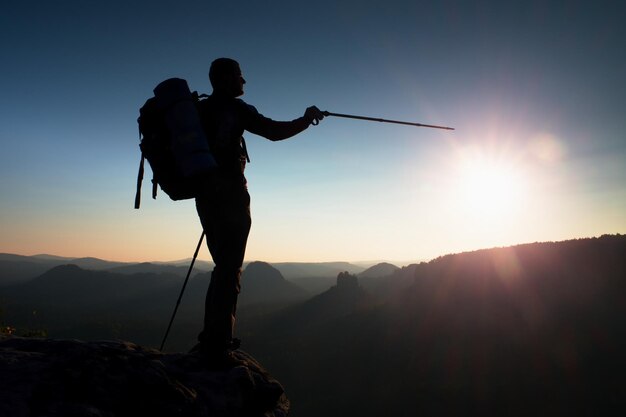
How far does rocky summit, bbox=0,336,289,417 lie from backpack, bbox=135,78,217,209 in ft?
6.38

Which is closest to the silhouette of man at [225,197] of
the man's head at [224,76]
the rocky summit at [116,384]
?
the man's head at [224,76]

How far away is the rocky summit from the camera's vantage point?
2.71 meters

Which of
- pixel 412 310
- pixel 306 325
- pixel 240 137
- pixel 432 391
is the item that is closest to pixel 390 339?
pixel 412 310

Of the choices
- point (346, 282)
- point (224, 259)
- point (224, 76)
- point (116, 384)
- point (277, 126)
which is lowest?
point (346, 282)

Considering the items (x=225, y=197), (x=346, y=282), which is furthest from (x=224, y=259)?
(x=346, y=282)

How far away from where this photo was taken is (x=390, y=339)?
334 ft

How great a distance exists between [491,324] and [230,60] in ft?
295

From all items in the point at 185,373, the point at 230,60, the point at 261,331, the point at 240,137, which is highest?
the point at 230,60

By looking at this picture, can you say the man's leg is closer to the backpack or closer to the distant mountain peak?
the backpack

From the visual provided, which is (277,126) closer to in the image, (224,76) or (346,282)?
(224,76)

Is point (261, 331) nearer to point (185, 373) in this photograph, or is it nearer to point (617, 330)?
point (617, 330)

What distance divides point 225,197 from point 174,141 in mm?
900

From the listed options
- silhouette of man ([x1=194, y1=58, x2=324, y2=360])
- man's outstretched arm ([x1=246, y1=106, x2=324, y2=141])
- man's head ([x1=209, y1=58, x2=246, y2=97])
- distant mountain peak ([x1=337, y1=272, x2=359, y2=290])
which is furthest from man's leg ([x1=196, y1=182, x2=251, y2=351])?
distant mountain peak ([x1=337, y1=272, x2=359, y2=290])

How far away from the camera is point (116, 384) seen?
319 cm
